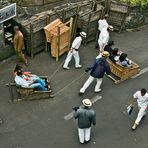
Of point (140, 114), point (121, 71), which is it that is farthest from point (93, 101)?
point (140, 114)

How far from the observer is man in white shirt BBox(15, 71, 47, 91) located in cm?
1445

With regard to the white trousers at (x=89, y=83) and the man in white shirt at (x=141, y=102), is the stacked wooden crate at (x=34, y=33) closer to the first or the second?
the white trousers at (x=89, y=83)

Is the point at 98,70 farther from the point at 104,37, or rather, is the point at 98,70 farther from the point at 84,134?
the point at 84,134

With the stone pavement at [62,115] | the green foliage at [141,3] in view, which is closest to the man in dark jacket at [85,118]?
the stone pavement at [62,115]

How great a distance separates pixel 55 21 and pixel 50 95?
145 inches

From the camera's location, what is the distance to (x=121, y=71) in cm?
1597

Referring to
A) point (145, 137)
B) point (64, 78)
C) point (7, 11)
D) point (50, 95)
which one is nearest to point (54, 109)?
point (50, 95)

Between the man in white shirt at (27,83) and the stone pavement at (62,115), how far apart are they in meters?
0.59

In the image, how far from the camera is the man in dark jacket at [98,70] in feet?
48.1

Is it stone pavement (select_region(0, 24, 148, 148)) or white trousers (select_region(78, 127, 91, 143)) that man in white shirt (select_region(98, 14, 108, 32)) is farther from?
white trousers (select_region(78, 127, 91, 143))

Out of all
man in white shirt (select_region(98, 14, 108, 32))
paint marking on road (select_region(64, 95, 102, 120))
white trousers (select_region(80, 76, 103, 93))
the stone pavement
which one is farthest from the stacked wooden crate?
paint marking on road (select_region(64, 95, 102, 120))

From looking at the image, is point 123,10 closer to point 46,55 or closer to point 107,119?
point 46,55

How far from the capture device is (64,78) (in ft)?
53.3

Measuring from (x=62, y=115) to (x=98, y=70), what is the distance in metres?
2.16
